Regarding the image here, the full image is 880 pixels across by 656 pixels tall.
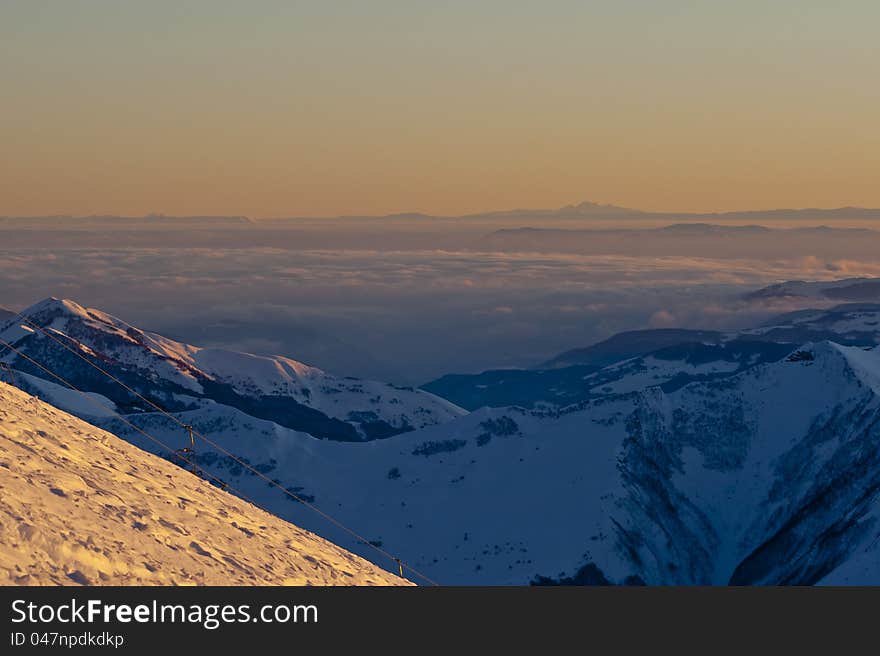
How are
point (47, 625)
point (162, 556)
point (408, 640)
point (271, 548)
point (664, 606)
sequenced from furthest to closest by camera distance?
point (271, 548)
point (162, 556)
point (664, 606)
point (408, 640)
point (47, 625)

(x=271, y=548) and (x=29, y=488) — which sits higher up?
(x=29, y=488)

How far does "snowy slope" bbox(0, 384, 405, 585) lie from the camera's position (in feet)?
159

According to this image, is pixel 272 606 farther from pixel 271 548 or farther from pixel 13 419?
pixel 13 419

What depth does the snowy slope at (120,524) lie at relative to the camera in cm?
4847

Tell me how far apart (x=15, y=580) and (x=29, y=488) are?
8.86m

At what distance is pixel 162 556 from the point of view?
52281 millimetres

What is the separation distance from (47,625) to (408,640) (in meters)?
11.7

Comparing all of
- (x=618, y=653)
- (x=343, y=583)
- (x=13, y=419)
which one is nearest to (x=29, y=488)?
(x=13, y=419)

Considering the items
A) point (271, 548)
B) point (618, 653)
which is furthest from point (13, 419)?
point (618, 653)

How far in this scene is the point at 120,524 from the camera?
53875 mm

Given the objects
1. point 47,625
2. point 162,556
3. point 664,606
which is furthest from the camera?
point 162,556

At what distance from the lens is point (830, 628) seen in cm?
4647

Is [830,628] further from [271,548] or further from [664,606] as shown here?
[271,548]

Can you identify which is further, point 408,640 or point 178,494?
point 178,494
